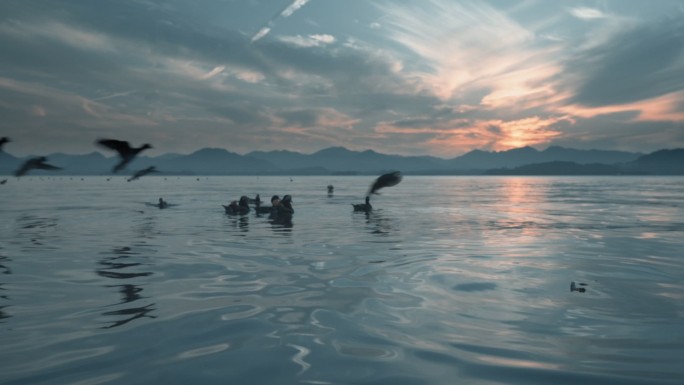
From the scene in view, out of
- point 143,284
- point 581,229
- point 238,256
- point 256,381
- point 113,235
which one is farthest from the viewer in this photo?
point 581,229

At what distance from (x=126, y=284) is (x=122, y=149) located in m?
9.02

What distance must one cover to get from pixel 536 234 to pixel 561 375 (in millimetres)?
16429

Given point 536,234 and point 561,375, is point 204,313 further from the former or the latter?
point 536,234

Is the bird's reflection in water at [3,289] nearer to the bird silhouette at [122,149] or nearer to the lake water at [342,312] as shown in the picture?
the lake water at [342,312]

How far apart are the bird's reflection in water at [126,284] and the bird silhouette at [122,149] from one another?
3.78 metres

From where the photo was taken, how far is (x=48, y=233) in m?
21.6

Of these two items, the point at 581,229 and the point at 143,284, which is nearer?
the point at 143,284

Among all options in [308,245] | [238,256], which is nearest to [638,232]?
[308,245]

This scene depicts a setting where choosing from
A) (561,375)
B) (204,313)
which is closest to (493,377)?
(561,375)

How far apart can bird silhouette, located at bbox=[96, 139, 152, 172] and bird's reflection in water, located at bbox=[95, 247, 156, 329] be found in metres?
3.78

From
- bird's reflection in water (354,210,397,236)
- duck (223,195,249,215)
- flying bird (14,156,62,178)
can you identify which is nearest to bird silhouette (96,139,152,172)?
flying bird (14,156,62,178)

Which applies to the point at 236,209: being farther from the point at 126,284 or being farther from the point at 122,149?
the point at 126,284

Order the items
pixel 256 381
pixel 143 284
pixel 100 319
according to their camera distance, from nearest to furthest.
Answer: pixel 256 381 → pixel 100 319 → pixel 143 284

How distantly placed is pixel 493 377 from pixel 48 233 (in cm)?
2290
